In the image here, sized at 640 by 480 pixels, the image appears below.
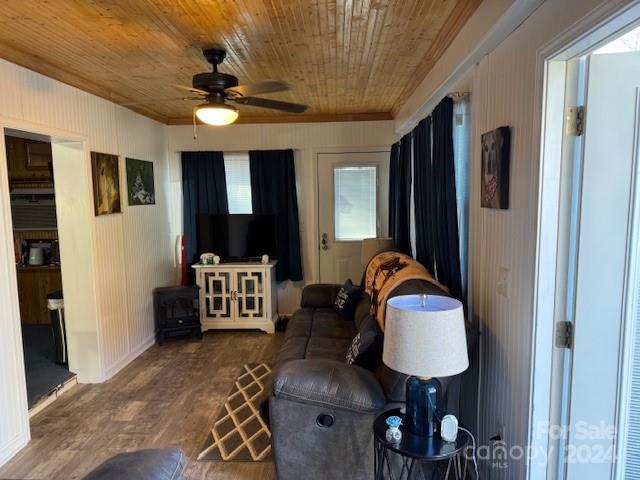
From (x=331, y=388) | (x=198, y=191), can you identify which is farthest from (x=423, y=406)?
(x=198, y=191)

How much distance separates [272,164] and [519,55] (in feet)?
12.0

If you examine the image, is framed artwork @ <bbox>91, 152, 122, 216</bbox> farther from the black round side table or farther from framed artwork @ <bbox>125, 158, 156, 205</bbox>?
the black round side table

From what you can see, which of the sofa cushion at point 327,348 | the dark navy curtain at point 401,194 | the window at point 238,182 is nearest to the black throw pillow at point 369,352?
the sofa cushion at point 327,348

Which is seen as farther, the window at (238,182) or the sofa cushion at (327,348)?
the window at (238,182)

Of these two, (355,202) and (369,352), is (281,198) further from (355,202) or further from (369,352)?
(369,352)

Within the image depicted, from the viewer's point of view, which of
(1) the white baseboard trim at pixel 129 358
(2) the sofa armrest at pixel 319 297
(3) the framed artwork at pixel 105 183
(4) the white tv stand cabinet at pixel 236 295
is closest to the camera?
(3) the framed artwork at pixel 105 183

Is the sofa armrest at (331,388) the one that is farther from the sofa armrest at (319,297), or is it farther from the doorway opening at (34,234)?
the doorway opening at (34,234)

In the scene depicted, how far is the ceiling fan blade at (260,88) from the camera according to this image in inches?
101

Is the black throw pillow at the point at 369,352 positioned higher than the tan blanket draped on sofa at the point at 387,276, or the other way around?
the tan blanket draped on sofa at the point at 387,276

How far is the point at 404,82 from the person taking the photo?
3.69m

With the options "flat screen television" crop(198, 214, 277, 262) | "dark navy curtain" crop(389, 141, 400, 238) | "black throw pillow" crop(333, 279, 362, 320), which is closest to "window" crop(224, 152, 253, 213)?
"flat screen television" crop(198, 214, 277, 262)

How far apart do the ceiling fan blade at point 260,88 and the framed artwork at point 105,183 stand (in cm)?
168

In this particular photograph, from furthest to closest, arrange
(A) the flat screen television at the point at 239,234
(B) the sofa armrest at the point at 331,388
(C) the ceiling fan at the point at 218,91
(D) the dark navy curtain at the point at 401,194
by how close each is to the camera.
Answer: (A) the flat screen television at the point at 239,234, (D) the dark navy curtain at the point at 401,194, (C) the ceiling fan at the point at 218,91, (B) the sofa armrest at the point at 331,388

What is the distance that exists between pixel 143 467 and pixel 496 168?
6.02 ft
